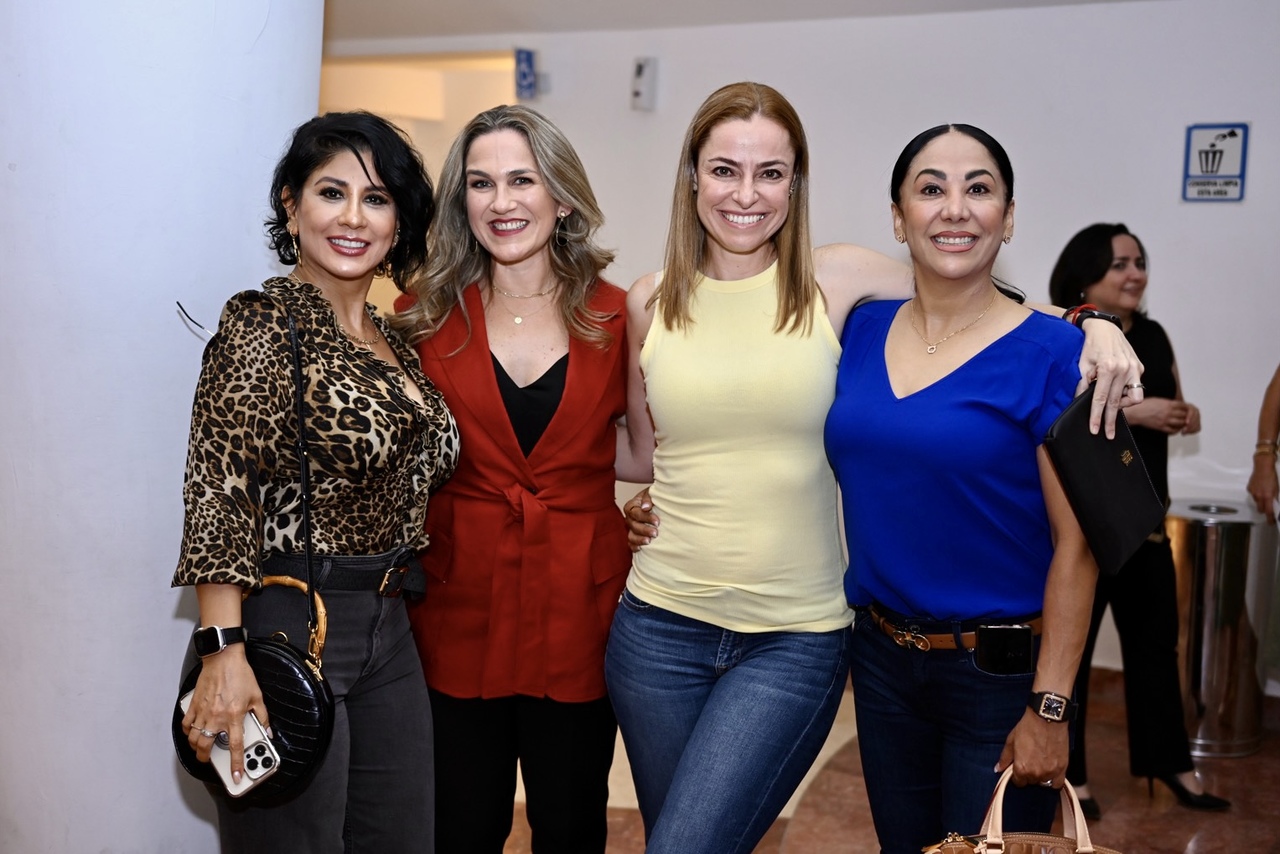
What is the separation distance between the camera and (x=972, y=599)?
6.37 feet

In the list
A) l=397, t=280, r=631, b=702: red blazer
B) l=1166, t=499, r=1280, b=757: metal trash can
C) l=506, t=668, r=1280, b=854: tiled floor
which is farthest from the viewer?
l=1166, t=499, r=1280, b=757: metal trash can

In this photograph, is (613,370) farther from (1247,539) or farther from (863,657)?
(1247,539)

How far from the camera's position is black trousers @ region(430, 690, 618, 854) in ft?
7.88

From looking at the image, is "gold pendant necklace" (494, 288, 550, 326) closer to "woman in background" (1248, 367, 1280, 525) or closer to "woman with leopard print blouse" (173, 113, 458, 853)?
"woman with leopard print blouse" (173, 113, 458, 853)

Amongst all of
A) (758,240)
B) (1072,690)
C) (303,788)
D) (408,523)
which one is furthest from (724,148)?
(303,788)

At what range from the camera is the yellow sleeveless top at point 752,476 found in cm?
211

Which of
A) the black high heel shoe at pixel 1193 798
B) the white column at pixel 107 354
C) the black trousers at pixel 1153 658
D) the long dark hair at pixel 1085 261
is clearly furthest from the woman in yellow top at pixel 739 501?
the black high heel shoe at pixel 1193 798

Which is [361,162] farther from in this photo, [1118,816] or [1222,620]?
[1222,620]

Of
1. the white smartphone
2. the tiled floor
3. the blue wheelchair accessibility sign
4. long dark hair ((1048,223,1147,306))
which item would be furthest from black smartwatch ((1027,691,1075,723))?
the blue wheelchair accessibility sign

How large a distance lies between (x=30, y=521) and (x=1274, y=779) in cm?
424

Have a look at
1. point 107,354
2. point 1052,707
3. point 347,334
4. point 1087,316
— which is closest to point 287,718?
point 347,334

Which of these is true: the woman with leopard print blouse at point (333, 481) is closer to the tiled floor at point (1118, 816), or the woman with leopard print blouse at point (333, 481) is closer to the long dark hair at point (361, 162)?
the long dark hair at point (361, 162)

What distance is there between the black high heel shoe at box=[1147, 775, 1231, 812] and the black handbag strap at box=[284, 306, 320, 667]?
3.30 metres

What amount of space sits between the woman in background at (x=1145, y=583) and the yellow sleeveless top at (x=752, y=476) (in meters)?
2.21
